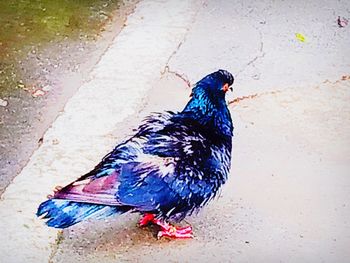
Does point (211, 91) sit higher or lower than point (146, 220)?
higher

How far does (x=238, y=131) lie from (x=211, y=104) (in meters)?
0.82

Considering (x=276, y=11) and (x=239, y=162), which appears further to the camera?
(x=276, y=11)

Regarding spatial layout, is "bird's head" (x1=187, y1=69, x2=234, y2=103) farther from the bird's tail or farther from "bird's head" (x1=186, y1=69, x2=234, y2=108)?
the bird's tail

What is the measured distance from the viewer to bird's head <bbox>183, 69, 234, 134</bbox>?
13.4ft

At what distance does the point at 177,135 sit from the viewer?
3893mm

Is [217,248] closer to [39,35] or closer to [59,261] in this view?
[59,261]

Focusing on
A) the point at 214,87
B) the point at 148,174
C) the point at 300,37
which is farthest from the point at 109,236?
the point at 300,37

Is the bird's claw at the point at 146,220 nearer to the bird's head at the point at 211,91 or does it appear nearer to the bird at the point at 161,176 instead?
the bird at the point at 161,176

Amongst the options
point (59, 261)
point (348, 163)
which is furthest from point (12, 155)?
point (348, 163)

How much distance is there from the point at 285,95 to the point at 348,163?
2.89 ft

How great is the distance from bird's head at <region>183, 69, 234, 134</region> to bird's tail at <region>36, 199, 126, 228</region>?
2.29 ft

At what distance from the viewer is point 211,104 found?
13.4ft

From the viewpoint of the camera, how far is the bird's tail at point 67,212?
144 inches

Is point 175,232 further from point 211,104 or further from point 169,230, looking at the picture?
point 211,104
